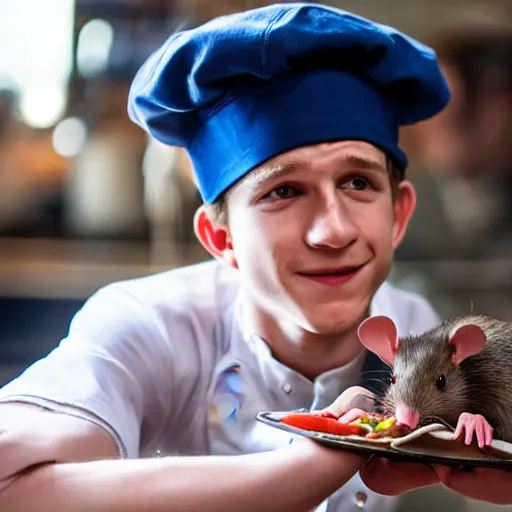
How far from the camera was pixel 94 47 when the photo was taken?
70 centimetres

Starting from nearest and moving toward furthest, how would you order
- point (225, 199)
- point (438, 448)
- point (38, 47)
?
1. point (438, 448)
2. point (225, 199)
3. point (38, 47)

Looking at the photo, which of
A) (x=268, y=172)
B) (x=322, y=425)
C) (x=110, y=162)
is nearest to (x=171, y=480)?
(x=322, y=425)

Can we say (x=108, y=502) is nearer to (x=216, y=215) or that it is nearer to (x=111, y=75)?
(x=216, y=215)

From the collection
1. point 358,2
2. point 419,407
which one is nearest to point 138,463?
point 419,407

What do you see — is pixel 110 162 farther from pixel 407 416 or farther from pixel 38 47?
pixel 407 416

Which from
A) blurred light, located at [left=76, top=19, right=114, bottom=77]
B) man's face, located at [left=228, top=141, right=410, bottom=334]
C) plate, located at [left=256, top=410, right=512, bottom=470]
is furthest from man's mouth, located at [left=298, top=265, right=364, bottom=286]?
blurred light, located at [left=76, top=19, right=114, bottom=77]

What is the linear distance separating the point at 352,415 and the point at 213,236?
0.54 ft

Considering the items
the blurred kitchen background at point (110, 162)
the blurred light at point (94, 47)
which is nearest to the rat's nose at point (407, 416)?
the blurred kitchen background at point (110, 162)

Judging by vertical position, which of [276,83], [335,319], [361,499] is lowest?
[361,499]

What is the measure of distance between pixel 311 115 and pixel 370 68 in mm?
56

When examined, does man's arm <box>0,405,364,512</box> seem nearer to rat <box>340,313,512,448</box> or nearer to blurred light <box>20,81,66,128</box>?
rat <box>340,313,512,448</box>

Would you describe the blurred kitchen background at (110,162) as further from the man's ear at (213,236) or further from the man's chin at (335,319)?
the man's chin at (335,319)

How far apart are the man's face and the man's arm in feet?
0.31

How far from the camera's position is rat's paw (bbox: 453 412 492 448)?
421 mm
